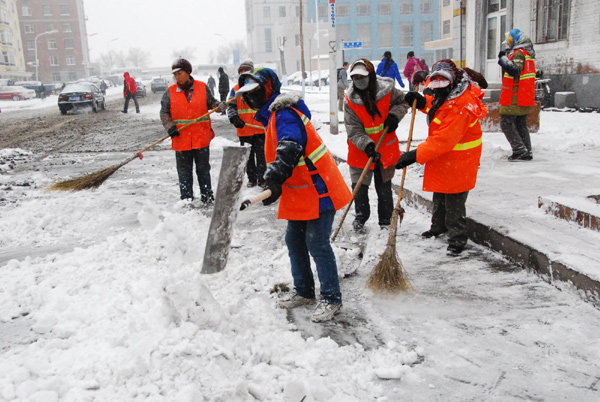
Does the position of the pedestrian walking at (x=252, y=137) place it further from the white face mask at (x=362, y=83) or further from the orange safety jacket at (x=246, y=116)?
the white face mask at (x=362, y=83)

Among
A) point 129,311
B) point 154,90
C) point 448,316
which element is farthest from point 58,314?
point 154,90

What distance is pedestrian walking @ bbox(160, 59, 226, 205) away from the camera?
6.41 metres

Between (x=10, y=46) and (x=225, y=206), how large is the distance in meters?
83.8

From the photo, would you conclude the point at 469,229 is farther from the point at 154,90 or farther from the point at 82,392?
the point at 154,90

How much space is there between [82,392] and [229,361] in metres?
0.74

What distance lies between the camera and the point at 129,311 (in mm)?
3449

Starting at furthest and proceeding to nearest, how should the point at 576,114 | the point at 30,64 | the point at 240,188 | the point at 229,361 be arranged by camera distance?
the point at 30,64
the point at 576,114
the point at 240,188
the point at 229,361

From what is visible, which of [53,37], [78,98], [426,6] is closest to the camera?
[78,98]

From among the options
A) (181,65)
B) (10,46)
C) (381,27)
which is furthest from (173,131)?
(10,46)

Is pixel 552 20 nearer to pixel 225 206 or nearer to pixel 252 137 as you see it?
pixel 252 137

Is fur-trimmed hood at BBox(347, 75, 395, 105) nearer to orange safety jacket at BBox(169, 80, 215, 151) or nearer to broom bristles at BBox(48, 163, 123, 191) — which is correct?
orange safety jacket at BBox(169, 80, 215, 151)

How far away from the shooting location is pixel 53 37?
87.9m

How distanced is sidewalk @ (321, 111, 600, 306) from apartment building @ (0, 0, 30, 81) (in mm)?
73880

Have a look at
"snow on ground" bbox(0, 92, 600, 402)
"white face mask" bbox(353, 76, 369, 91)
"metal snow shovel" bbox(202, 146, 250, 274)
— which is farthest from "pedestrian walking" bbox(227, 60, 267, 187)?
"metal snow shovel" bbox(202, 146, 250, 274)
